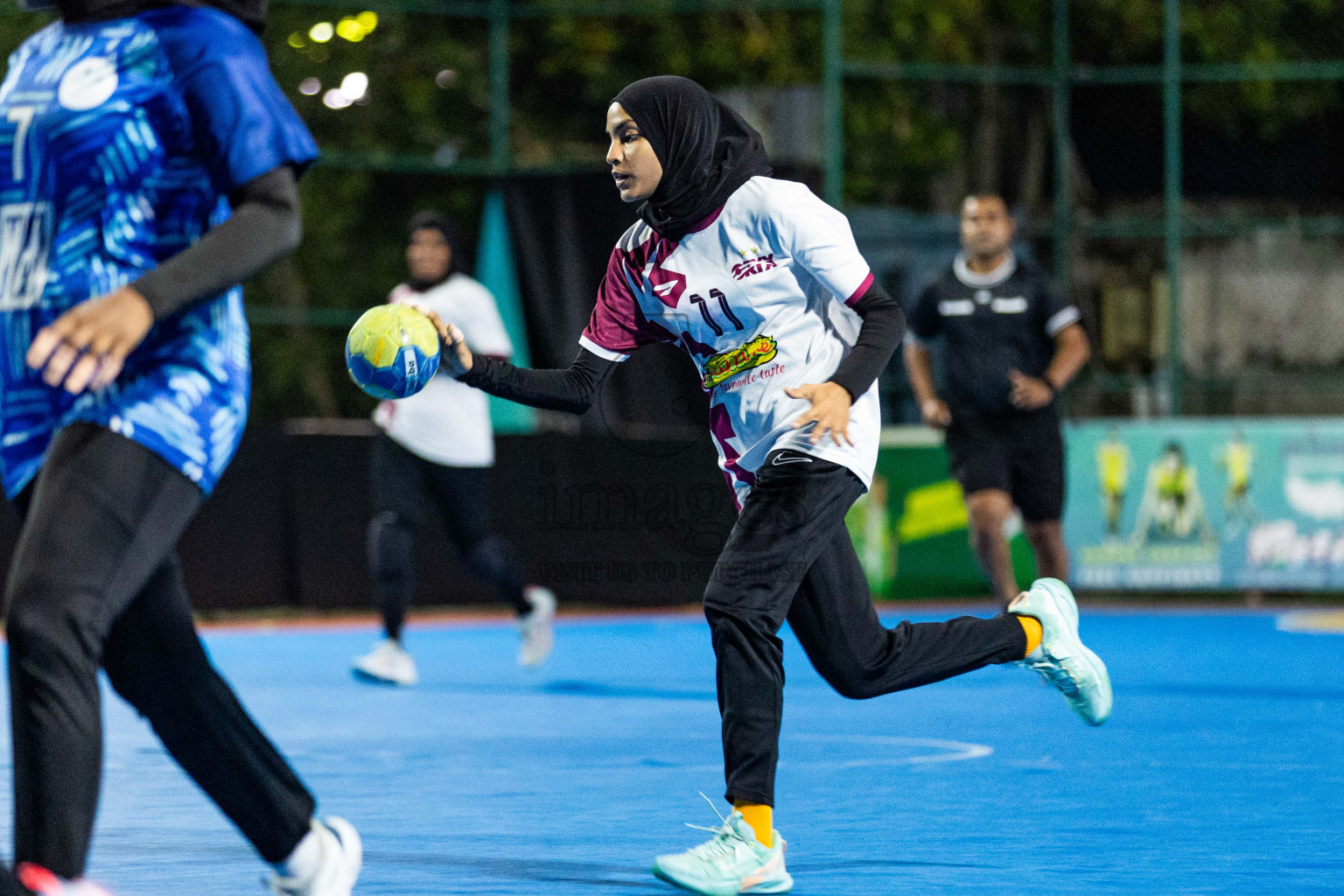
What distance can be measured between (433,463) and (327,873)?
6521 millimetres

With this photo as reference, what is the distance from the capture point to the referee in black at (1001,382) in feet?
32.7

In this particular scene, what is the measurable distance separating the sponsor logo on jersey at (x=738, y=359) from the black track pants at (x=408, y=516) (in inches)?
203

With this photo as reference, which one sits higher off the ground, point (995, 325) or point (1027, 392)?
point (995, 325)

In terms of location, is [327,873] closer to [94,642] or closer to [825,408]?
[94,642]

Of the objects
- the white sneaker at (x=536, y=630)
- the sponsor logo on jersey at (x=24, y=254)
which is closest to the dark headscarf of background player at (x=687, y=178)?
the sponsor logo on jersey at (x=24, y=254)

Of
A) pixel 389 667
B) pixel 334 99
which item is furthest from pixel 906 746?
pixel 334 99

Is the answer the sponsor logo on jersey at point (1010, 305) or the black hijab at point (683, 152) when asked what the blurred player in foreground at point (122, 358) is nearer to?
the black hijab at point (683, 152)

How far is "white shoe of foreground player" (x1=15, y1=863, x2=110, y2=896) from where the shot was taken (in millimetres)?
3295

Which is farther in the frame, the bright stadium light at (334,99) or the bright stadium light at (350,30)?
the bright stadium light at (334,99)

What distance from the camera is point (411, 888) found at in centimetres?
489

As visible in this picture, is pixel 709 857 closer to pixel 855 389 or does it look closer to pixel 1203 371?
pixel 855 389

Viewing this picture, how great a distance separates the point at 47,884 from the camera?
3.31 m

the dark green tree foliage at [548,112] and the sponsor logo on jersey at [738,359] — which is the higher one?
the sponsor logo on jersey at [738,359]

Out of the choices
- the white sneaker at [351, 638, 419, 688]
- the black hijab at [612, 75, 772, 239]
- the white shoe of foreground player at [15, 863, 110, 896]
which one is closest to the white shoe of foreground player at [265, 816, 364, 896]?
the white shoe of foreground player at [15, 863, 110, 896]
